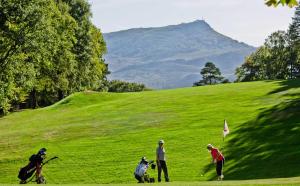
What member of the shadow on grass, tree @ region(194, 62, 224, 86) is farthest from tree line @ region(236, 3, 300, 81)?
the shadow on grass

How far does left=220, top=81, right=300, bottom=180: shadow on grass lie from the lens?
1132 inches

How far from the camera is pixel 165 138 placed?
38156 millimetres

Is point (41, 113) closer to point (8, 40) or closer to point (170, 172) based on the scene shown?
point (8, 40)

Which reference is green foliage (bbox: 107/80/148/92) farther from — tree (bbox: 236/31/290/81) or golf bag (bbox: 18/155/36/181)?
golf bag (bbox: 18/155/36/181)

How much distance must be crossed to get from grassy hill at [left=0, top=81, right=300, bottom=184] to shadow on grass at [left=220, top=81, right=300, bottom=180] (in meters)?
0.06

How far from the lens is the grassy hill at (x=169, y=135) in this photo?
31078mm

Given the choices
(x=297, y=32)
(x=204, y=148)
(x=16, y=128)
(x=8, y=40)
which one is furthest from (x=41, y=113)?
(x=297, y=32)

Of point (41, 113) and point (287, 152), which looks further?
point (41, 113)

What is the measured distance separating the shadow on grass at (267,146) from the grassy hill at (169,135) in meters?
0.06

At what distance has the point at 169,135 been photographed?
128 ft

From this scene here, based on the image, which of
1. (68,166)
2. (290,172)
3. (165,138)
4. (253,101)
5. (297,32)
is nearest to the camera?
(290,172)

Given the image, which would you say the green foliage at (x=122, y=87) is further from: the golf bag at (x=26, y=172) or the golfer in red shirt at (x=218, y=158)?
the golf bag at (x=26, y=172)

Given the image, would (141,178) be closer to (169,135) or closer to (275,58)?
(169,135)

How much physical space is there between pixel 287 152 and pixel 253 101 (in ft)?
57.5
